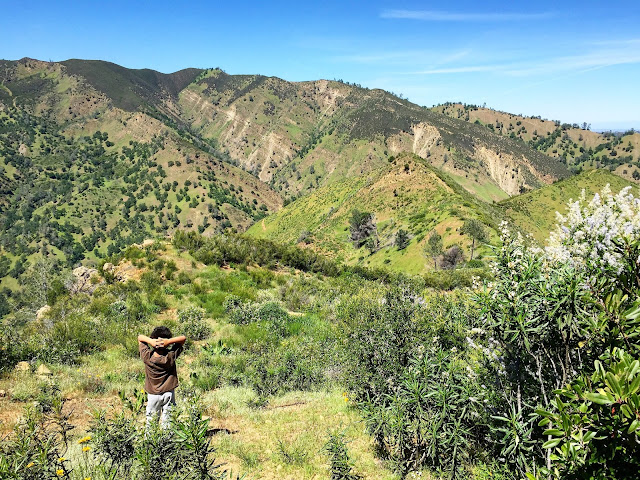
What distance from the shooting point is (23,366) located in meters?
8.37

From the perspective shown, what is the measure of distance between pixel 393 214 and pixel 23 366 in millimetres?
52589

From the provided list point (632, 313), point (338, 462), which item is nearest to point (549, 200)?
point (338, 462)

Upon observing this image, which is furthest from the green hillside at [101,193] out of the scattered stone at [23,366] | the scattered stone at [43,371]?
the scattered stone at [43,371]

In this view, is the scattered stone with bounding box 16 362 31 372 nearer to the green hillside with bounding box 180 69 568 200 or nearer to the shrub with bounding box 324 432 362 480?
the shrub with bounding box 324 432 362 480

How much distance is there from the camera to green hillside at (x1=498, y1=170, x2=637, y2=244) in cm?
6625

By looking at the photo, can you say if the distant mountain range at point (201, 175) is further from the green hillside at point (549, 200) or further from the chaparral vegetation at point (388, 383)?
the chaparral vegetation at point (388, 383)

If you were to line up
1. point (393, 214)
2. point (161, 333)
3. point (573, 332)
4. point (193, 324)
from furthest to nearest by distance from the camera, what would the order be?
1. point (393, 214)
2. point (193, 324)
3. point (161, 333)
4. point (573, 332)

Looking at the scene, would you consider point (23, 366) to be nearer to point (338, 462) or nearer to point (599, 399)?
point (338, 462)

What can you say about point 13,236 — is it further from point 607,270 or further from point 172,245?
point 607,270

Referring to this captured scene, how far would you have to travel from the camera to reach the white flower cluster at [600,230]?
292 centimetres

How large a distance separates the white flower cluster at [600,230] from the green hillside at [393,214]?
35.4 m

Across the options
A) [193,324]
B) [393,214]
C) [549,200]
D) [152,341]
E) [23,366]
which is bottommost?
[193,324]

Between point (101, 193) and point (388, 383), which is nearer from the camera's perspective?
point (388, 383)

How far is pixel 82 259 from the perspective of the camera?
11475 cm
